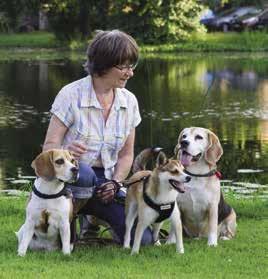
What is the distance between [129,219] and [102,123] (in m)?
0.79

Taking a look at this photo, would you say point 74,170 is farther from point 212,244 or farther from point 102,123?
point 212,244

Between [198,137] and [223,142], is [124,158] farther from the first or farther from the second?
→ [223,142]

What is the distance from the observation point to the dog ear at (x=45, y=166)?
627cm

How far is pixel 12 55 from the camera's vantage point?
143 feet

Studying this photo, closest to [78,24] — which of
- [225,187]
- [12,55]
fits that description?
[12,55]

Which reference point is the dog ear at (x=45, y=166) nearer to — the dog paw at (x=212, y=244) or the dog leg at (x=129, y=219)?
the dog leg at (x=129, y=219)

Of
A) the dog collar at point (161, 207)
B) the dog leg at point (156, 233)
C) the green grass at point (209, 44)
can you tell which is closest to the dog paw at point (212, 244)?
the dog leg at point (156, 233)

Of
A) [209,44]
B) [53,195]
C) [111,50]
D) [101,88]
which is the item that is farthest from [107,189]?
[209,44]

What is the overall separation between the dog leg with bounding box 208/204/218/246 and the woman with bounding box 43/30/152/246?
494 millimetres

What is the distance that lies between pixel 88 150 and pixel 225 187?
5.41 m

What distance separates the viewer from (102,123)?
6.90m

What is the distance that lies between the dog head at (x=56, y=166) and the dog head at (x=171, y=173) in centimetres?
63

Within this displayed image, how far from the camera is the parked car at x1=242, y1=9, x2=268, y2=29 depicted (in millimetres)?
51094

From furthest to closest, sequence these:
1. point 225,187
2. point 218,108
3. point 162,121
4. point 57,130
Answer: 1. point 218,108
2. point 162,121
3. point 225,187
4. point 57,130
